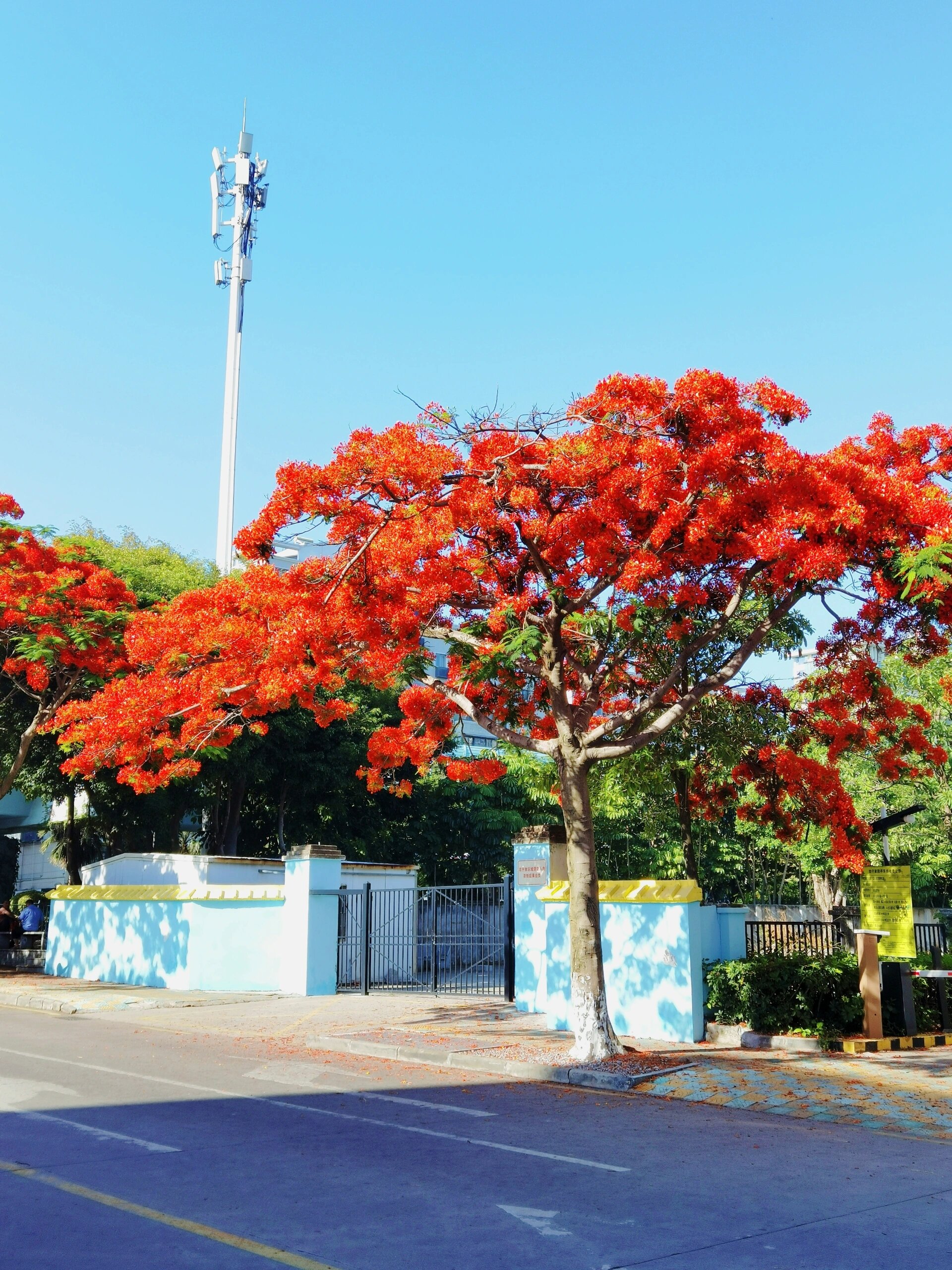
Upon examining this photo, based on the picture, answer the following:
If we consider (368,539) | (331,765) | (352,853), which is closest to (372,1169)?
(368,539)

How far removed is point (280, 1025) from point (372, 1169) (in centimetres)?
831

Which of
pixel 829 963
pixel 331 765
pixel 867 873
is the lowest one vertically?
pixel 829 963

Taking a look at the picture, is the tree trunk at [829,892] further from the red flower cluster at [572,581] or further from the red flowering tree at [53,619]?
the red flowering tree at [53,619]

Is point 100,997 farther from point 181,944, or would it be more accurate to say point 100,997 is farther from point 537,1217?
point 537,1217

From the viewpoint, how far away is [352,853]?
32312 millimetres

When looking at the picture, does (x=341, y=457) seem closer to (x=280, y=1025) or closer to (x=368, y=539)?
(x=368, y=539)

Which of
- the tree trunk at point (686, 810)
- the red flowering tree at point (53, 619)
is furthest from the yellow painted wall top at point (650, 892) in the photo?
the red flowering tree at point (53, 619)

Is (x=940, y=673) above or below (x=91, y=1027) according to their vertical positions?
above

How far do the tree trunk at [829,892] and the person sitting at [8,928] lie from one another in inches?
661

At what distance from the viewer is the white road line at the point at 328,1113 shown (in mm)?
7277

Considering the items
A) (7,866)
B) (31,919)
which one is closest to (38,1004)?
(31,919)

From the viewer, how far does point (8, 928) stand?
81.4 feet

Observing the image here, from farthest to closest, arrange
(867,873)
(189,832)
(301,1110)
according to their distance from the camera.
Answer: (189,832) < (867,873) < (301,1110)

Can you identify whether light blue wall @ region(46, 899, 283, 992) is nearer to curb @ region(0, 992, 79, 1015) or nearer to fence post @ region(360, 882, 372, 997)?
fence post @ region(360, 882, 372, 997)
